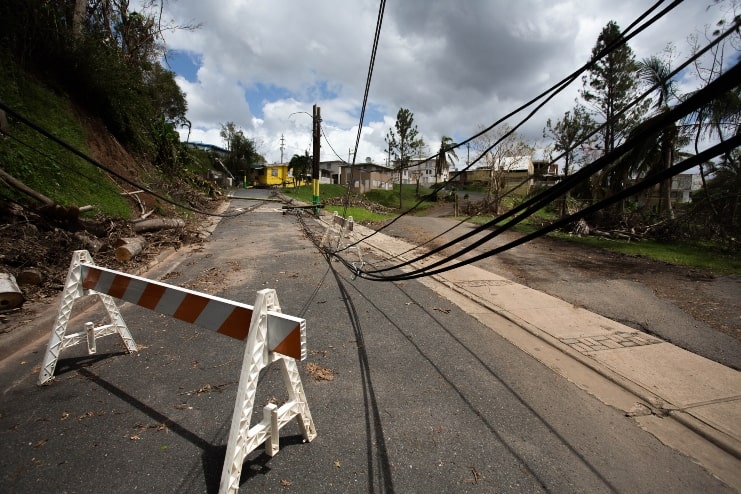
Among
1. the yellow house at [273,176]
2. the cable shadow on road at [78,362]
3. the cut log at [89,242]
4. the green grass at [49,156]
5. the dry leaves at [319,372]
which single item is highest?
the yellow house at [273,176]

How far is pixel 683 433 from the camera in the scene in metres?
3.02

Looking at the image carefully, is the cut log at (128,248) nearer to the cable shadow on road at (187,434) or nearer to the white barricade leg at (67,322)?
the white barricade leg at (67,322)

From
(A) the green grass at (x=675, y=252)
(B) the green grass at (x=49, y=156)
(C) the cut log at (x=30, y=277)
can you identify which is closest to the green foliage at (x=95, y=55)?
(B) the green grass at (x=49, y=156)

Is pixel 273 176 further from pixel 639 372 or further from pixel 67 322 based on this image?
pixel 639 372

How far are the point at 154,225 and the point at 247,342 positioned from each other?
27.9 feet

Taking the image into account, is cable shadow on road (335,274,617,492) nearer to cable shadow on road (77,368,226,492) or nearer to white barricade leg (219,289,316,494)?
white barricade leg (219,289,316,494)

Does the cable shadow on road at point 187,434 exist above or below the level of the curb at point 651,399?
below

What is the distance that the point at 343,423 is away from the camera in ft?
9.51

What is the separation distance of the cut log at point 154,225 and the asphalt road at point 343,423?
4.59 metres

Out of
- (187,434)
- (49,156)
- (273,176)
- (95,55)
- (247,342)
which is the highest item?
(95,55)

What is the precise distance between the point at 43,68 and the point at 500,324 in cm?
1476

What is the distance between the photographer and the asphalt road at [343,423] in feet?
7.77

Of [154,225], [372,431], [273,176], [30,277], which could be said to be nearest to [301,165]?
[273,176]

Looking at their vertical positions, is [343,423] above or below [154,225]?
below
